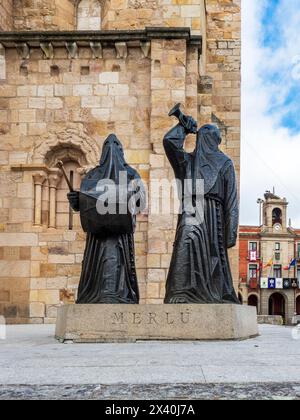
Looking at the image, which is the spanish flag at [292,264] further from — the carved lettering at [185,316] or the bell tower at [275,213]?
the carved lettering at [185,316]

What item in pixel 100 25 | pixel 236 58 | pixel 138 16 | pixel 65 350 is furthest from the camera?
pixel 236 58

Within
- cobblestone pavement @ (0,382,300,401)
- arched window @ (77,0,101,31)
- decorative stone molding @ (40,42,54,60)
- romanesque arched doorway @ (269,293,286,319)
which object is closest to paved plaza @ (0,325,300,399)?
cobblestone pavement @ (0,382,300,401)

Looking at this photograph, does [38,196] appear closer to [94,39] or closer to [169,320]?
[94,39]

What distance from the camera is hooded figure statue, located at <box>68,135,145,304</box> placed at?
816 centimetres

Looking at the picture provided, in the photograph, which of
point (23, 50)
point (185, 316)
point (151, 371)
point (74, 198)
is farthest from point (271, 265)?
point (151, 371)

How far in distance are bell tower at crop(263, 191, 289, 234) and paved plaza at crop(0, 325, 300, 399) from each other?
65.0 meters

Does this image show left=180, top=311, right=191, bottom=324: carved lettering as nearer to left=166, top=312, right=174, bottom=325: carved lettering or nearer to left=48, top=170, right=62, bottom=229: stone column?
left=166, top=312, right=174, bottom=325: carved lettering

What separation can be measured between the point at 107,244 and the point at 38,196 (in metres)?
8.14

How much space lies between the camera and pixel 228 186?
867 centimetres

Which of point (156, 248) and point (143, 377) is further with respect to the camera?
point (156, 248)

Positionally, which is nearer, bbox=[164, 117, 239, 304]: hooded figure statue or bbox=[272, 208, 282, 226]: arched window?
bbox=[164, 117, 239, 304]: hooded figure statue

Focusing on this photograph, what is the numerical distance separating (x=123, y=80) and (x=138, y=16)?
2.46 metres

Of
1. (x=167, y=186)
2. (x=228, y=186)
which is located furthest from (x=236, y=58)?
(x=228, y=186)
